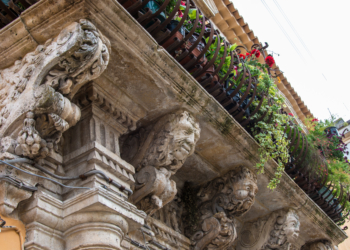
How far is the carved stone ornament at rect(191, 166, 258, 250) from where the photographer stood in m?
4.33

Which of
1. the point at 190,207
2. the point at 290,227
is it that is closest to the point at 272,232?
the point at 290,227

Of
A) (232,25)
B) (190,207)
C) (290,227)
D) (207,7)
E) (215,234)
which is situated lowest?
(215,234)

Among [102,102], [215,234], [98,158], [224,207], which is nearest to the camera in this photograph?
[98,158]

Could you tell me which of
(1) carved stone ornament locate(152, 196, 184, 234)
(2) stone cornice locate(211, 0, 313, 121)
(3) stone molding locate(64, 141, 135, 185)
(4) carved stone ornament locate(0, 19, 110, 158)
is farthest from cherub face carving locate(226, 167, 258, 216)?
(2) stone cornice locate(211, 0, 313, 121)

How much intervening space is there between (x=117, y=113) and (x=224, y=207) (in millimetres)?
1692

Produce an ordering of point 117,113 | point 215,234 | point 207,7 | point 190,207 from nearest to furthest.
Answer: point 117,113
point 215,234
point 190,207
point 207,7

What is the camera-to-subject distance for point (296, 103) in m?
9.09

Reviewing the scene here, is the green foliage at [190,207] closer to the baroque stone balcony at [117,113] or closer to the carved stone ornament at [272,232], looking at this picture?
the baroque stone balcony at [117,113]

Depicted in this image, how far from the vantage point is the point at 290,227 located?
5.10 meters

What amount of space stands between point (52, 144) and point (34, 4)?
98cm

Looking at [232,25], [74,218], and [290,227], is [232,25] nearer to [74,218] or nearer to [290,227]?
[290,227]

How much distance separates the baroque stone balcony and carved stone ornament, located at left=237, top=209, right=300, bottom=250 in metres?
1.25

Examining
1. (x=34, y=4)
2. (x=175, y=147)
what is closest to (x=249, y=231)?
(x=175, y=147)

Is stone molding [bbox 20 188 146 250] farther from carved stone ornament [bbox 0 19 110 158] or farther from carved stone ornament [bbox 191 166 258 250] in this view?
carved stone ornament [bbox 191 166 258 250]
